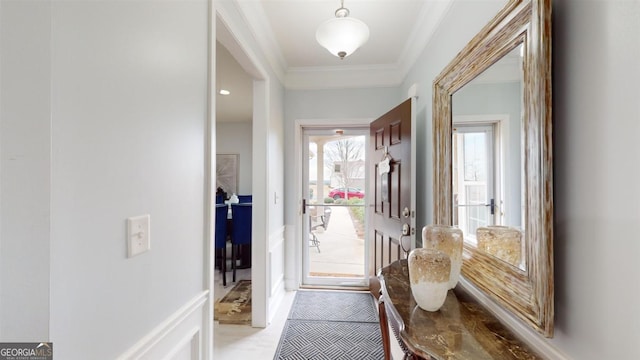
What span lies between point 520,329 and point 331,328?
1.71m

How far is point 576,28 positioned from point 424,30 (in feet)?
5.05

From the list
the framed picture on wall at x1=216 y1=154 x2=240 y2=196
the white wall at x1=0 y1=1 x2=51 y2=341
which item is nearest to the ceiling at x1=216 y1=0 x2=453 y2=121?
the white wall at x1=0 y1=1 x2=51 y2=341

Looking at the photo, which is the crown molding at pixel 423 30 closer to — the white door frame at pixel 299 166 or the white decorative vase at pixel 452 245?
the white door frame at pixel 299 166

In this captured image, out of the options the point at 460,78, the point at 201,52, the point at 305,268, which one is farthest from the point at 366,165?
the point at 201,52

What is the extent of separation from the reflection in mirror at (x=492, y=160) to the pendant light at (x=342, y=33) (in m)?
0.67

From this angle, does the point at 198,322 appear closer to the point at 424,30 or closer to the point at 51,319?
the point at 51,319

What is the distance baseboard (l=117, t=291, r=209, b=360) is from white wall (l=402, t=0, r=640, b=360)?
1.25 metres

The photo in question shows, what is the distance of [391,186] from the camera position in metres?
2.55

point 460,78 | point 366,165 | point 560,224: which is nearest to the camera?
point 560,224

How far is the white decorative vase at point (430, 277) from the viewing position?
1.07 metres

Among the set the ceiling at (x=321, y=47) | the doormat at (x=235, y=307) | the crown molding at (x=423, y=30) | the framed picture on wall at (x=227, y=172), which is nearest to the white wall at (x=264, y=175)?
the ceiling at (x=321, y=47)

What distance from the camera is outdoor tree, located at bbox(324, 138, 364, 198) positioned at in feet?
11.0

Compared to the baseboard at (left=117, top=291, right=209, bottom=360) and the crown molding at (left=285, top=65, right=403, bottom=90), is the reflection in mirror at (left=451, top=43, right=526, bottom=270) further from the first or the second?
the crown molding at (left=285, top=65, right=403, bottom=90)

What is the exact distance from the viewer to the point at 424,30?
2.14 metres
